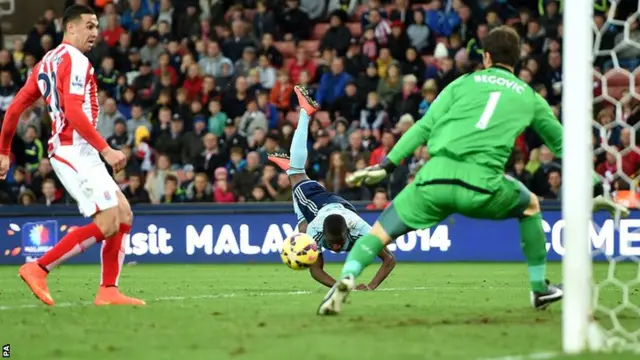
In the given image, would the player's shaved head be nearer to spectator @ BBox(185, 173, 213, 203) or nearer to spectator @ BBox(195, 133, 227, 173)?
spectator @ BBox(185, 173, 213, 203)

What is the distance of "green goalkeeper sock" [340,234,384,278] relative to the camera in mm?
8211

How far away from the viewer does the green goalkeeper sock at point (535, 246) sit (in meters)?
8.62

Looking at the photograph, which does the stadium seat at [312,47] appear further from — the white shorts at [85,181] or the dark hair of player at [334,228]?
the white shorts at [85,181]

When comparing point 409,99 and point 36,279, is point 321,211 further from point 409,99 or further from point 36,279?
point 409,99

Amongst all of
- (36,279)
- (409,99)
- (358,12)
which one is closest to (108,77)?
(358,12)

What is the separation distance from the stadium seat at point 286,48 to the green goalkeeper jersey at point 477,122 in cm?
1608

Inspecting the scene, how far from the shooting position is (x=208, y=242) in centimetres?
1956

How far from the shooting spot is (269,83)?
2275cm

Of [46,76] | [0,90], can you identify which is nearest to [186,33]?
[0,90]

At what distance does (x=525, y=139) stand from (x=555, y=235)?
2.37m

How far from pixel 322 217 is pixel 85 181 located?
3.21m

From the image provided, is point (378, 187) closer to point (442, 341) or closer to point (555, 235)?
point (555, 235)

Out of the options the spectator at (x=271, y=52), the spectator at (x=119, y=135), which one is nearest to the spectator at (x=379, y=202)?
the spectator at (x=271, y=52)

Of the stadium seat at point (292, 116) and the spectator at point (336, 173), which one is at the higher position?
the stadium seat at point (292, 116)
